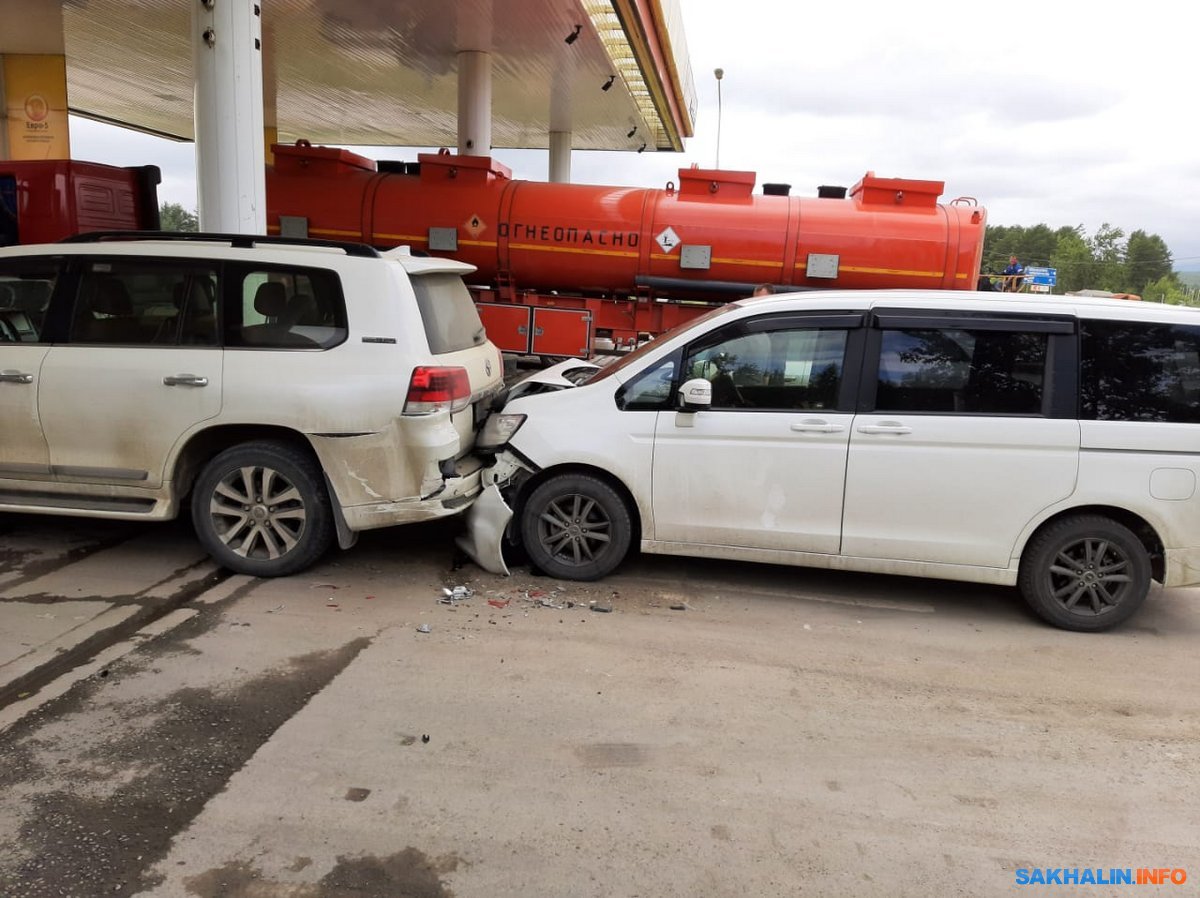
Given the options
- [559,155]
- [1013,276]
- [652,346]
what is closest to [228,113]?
[652,346]

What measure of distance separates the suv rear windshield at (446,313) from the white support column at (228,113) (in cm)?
299

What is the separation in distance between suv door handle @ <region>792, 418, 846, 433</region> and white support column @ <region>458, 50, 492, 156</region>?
10707 mm

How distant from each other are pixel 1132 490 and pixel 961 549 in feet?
3.11

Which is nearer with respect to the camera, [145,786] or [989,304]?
[145,786]

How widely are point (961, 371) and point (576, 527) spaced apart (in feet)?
7.97

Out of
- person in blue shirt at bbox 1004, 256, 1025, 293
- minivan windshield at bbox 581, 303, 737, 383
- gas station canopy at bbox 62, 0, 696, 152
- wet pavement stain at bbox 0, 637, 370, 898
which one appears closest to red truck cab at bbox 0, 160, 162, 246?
gas station canopy at bbox 62, 0, 696, 152

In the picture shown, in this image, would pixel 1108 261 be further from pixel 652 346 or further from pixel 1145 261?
pixel 652 346

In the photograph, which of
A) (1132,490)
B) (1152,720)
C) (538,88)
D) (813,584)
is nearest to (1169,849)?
(1152,720)

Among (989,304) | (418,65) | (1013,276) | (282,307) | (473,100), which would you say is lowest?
(282,307)

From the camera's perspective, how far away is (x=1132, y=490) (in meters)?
4.73

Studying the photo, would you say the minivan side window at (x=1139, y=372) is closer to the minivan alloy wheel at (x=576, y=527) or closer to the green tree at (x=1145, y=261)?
the minivan alloy wheel at (x=576, y=527)

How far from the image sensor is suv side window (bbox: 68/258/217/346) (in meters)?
5.04

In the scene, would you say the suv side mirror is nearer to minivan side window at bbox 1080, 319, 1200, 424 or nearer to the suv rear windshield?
the suv rear windshield

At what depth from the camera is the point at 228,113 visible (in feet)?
24.5
